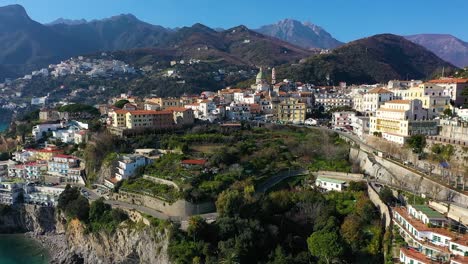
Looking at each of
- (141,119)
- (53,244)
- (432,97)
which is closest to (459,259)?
(432,97)

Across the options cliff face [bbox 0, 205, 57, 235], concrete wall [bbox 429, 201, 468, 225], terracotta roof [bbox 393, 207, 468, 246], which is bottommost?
cliff face [bbox 0, 205, 57, 235]

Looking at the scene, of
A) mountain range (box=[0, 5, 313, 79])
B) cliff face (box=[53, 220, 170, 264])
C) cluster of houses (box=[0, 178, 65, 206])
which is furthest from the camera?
mountain range (box=[0, 5, 313, 79])

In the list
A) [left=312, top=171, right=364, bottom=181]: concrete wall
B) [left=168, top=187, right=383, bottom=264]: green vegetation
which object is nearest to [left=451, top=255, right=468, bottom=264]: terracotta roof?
[left=168, top=187, right=383, bottom=264]: green vegetation

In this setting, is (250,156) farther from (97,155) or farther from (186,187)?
(97,155)

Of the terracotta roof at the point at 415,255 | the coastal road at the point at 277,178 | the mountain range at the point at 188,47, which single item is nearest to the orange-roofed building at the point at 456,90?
the coastal road at the point at 277,178

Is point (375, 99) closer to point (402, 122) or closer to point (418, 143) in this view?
point (402, 122)

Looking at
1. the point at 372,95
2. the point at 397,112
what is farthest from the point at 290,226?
the point at 372,95

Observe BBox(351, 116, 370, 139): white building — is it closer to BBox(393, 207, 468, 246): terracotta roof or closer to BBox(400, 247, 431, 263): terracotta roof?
BBox(393, 207, 468, 246): terracotta roof
